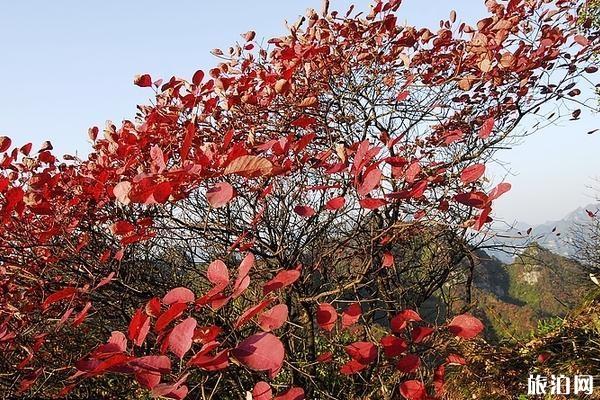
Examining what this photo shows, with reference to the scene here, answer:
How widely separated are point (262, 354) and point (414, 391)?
0.98 metres

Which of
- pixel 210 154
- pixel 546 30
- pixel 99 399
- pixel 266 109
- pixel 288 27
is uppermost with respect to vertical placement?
pixel 546 30

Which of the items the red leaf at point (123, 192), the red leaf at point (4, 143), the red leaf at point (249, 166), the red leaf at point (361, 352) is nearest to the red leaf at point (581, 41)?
the red leaf at point (361, 352)

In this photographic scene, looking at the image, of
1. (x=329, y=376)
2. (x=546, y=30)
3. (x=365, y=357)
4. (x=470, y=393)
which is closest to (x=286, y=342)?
(x=329, y=376)

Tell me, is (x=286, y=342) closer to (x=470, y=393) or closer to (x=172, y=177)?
(x=172, y=177)

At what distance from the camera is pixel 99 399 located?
296cm

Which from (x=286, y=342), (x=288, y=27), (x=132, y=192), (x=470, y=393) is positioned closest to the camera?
(x=132, y=192)

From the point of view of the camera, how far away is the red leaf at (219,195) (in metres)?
1.31

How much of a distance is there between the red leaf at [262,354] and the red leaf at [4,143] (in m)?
2.07

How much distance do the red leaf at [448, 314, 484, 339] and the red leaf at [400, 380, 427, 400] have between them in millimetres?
268

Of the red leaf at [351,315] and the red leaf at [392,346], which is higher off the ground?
the red leaf at [351,315]

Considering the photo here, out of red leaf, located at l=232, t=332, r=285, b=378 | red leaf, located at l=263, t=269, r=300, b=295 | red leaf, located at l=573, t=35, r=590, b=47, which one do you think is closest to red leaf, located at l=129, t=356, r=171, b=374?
red leaf, located at l=232, t=332, r=285, b=378

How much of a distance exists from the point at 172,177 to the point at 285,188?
4.03 feet

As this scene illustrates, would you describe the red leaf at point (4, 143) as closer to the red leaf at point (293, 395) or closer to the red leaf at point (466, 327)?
the red leaf at point (293, 395)

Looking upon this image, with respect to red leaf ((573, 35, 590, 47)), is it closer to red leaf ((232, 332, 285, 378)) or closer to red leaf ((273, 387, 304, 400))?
red leaf ((273, 387, 304, 400))
